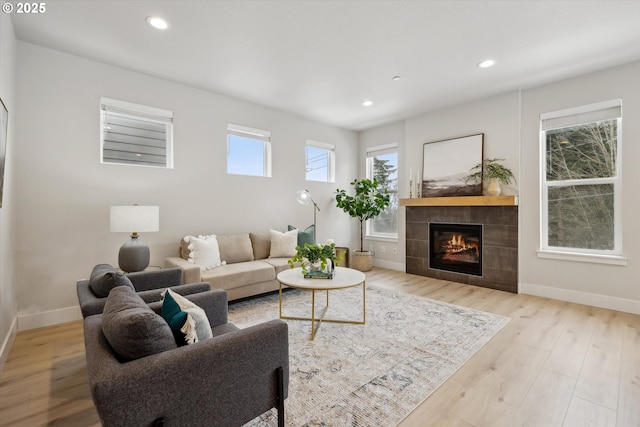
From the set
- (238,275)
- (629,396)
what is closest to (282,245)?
(238,275)

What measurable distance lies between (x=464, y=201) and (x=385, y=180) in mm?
1750

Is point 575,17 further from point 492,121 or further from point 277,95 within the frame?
point 277,95

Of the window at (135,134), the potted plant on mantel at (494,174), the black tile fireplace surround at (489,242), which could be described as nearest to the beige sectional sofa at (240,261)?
the window at (135,134)

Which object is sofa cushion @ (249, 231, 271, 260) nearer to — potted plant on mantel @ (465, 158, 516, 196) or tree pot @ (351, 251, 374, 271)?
tree pot @ (351, 251, 374, 271)

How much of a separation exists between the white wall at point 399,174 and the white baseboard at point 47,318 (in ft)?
15.1

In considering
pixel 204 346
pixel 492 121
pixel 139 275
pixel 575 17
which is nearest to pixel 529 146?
pixel 492 121

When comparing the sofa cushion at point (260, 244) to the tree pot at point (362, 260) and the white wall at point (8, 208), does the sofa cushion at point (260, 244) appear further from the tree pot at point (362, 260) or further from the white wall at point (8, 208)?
the white wall at point (8, 208)

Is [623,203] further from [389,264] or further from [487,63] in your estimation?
[389,264]

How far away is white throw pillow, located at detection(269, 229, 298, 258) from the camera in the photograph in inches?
166

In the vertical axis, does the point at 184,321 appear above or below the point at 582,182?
below

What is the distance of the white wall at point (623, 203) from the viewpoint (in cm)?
325

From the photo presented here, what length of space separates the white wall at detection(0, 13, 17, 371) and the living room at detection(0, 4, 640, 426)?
0.02 m

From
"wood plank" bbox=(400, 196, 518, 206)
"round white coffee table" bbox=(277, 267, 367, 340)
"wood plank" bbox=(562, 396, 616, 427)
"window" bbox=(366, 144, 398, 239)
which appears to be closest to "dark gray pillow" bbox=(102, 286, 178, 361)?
"round white coffee table" bbox=(277, 267, 367, 340)

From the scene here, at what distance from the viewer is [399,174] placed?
5500 millimetres
